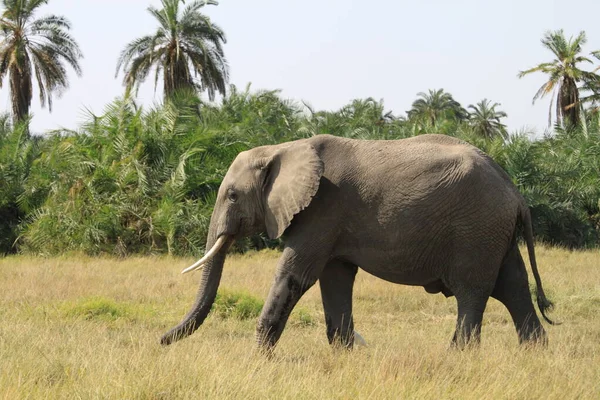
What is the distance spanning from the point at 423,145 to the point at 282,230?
1557mm

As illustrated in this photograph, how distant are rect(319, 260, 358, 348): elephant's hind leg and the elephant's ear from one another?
784 millimetres

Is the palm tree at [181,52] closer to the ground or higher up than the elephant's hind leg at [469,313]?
higher up

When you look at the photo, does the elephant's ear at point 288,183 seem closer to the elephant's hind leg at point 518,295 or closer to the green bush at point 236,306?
the elephant's hind leg at point 518,295

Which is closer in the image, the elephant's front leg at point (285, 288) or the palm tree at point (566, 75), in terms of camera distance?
the elephant's front leg at point (285, 288)

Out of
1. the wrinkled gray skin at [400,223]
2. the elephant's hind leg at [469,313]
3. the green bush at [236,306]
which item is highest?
the wrinkled gray skin at [400,223]

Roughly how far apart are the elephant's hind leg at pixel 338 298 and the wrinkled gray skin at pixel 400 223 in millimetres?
197

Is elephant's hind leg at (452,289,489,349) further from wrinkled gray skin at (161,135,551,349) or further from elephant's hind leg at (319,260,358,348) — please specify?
elephant's hind leg at (319,260,358,348)

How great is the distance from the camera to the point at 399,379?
5422 millimetres

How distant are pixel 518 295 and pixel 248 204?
272 cm

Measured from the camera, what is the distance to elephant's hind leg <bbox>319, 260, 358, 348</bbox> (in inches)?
304

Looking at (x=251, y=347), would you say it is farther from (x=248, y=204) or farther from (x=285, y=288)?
(x=248, y=204)

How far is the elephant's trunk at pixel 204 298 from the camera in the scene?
23.9 feet

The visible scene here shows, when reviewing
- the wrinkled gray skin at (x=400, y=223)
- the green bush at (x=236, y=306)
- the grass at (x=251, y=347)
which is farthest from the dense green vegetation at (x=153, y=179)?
the wrinkled gray skin at (x=400, y=223)

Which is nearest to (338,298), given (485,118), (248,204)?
(248,204)
